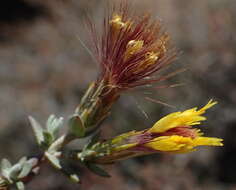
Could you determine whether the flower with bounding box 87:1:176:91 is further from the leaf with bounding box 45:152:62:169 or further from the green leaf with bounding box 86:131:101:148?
the leaf with bounding box 45:152:62:169

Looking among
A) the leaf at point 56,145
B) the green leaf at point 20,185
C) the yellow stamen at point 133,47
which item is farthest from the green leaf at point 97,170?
the yellow stamen at point 133,47

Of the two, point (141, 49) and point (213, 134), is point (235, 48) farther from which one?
point (141, 49)

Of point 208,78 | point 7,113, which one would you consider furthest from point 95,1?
point 7,113

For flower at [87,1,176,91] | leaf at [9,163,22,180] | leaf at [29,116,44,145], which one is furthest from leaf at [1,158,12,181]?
flower at [87,1,176,91]

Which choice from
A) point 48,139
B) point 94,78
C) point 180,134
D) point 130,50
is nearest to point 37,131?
point 48,139

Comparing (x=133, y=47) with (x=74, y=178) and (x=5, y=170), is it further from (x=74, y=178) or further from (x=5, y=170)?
(x=5, y=170)
